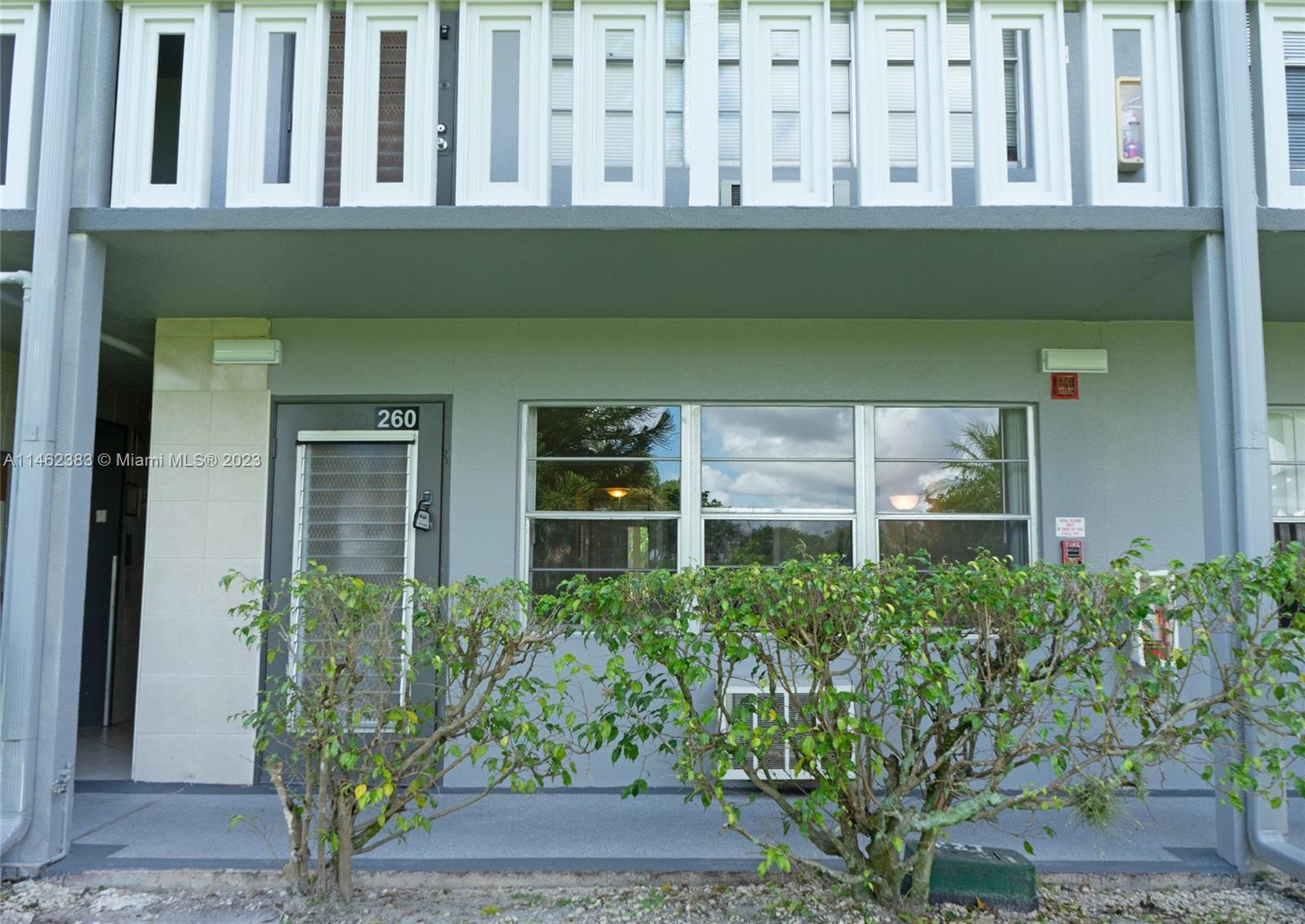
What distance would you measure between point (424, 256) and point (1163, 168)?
347 centimetres

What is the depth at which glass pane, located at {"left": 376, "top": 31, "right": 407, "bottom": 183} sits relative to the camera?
5.79m

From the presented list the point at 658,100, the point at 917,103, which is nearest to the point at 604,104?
the point at 658,100

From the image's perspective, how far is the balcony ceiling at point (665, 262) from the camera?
13.6ft

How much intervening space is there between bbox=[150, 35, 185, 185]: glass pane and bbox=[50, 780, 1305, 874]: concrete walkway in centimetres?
375

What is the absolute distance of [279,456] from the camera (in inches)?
221

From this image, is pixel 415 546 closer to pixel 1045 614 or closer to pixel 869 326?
pixel 869 326

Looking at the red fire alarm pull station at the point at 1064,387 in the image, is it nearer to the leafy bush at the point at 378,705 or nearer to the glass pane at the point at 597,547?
the glass pane at the point at 597,547

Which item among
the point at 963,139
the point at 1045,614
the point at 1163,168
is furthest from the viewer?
the point at 963,139

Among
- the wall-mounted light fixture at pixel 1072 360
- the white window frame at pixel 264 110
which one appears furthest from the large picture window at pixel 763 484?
the white window frame at pixel 264 110

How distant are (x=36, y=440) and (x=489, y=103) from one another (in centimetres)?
248

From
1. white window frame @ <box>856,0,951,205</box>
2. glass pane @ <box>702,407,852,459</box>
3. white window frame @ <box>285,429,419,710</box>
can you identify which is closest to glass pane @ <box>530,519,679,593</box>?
glass pane @ <box>702,407,852,459</box>

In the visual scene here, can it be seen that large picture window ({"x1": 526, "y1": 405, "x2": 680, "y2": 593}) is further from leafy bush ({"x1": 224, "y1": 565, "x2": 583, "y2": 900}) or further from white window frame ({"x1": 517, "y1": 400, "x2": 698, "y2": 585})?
leafy bush ({"x1": 224, "y1": 565, "x2": 583, "y2": 900})

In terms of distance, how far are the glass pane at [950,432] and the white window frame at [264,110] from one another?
338 cm

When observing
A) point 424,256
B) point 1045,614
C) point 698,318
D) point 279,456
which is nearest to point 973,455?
point 698,318
